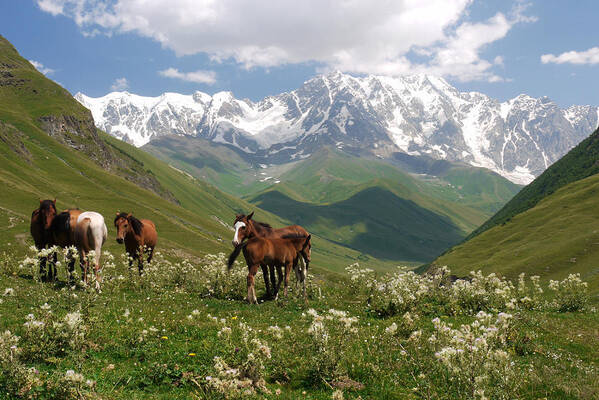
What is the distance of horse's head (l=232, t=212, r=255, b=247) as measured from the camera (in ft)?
65.6

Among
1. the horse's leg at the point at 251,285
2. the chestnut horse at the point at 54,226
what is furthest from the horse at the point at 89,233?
A: the horse's leg at the point at 251,285

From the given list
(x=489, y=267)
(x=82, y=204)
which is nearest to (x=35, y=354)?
(x=82, y=204)

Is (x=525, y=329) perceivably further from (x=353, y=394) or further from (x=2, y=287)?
(x=2, y=287)

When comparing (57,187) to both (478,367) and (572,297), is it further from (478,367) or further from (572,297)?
(478,367)

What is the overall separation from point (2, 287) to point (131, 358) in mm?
12265

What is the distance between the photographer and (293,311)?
18.5 m

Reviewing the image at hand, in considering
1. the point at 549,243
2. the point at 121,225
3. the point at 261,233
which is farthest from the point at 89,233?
the point at 549,243

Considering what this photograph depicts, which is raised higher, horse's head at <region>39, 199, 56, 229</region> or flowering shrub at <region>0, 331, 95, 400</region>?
horse's head at <region>39, 199, 56, 229</region>

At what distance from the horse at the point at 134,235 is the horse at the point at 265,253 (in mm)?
7675

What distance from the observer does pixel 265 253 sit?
763 inches

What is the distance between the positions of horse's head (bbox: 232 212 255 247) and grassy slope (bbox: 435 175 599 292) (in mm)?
73307

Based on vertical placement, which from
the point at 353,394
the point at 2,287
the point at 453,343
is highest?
the point at 453,343

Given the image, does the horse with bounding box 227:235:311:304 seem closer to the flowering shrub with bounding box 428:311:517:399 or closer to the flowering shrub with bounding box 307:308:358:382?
the flowering shrub with bounding box 307:308:358:382

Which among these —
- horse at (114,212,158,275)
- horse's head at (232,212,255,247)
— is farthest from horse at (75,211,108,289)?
horse's head at (232,212,255,247)
